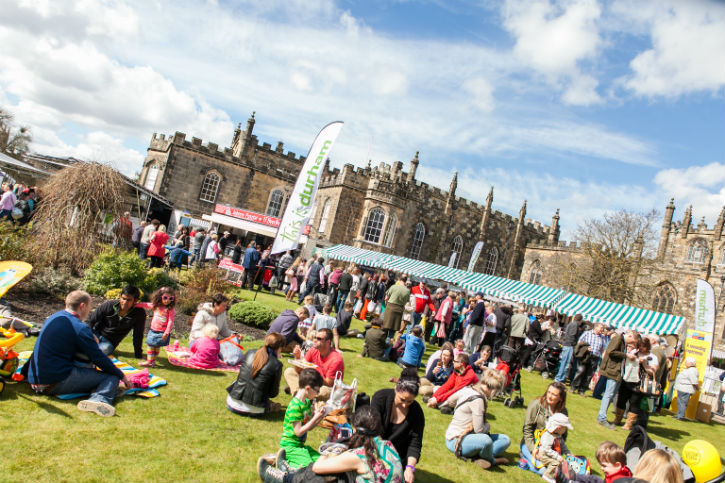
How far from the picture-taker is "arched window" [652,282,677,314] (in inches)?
1383

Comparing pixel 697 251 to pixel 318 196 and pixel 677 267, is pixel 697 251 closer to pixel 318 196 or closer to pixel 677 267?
pixel 677 267

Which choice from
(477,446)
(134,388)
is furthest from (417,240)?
(134,388)

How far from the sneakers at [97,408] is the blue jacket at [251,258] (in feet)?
35.2

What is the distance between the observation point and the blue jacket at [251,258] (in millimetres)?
15442

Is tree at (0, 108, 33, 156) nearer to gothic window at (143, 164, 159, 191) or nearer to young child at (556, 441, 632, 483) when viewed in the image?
gothic window at (143, 164, 159, 191)

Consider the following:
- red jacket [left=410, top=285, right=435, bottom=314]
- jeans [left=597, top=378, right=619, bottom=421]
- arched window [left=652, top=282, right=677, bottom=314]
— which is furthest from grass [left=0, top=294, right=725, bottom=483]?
arched window [left=652, top=282, right=677, bottom=314]

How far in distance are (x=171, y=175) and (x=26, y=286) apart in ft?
69.1

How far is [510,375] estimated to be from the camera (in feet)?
30.5

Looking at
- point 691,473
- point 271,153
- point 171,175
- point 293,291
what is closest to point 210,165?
point 171,175

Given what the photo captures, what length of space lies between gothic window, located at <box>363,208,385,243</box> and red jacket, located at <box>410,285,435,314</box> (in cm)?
1552

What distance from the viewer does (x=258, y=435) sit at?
5.10 meters

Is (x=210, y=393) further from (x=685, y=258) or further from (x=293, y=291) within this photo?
(x=685, y=258)

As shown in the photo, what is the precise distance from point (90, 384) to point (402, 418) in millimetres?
3477

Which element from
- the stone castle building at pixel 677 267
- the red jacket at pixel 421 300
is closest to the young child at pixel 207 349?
the red jacket at pixel 421 300
